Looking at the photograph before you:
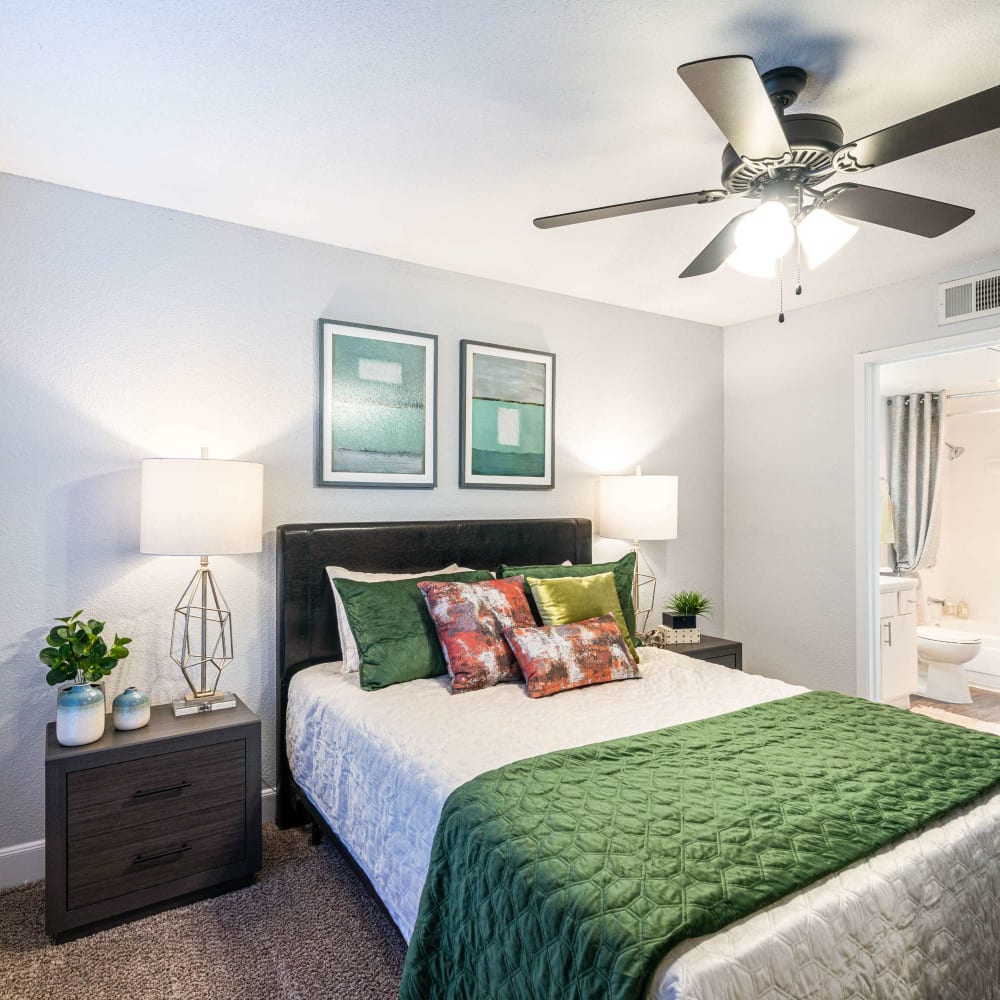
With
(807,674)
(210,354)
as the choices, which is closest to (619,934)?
(210,354)

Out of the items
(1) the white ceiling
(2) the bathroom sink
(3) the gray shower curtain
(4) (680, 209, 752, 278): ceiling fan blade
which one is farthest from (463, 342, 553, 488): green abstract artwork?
(3) the gray shower curtain

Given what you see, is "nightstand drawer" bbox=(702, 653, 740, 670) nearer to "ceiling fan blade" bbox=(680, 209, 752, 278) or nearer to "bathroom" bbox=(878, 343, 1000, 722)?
"bathroom" bbox=(878, 343, 1000, 722)

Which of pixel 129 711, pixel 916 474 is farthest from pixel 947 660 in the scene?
pixel 129 711

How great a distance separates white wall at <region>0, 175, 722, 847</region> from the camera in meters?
2.32

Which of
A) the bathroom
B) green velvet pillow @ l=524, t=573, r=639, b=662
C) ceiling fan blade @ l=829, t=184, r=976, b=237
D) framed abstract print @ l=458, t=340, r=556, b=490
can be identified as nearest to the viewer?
ceiling fan blade @ l=829, t=184, r=976, b=237

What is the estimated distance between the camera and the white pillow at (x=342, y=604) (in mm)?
2557

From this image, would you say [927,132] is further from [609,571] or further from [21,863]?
[21,863]

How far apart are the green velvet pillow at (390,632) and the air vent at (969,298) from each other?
289 cm

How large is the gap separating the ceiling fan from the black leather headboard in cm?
153

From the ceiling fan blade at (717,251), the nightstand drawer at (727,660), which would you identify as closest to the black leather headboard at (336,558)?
the nightstand drawer at (727,660)

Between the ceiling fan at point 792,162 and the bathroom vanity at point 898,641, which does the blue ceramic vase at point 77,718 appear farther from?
the bathroom vanity at point 898,641

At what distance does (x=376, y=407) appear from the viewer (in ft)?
9.95

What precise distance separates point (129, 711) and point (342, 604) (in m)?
0.79

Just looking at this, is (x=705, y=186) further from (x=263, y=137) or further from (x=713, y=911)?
(x=713, y=911)
